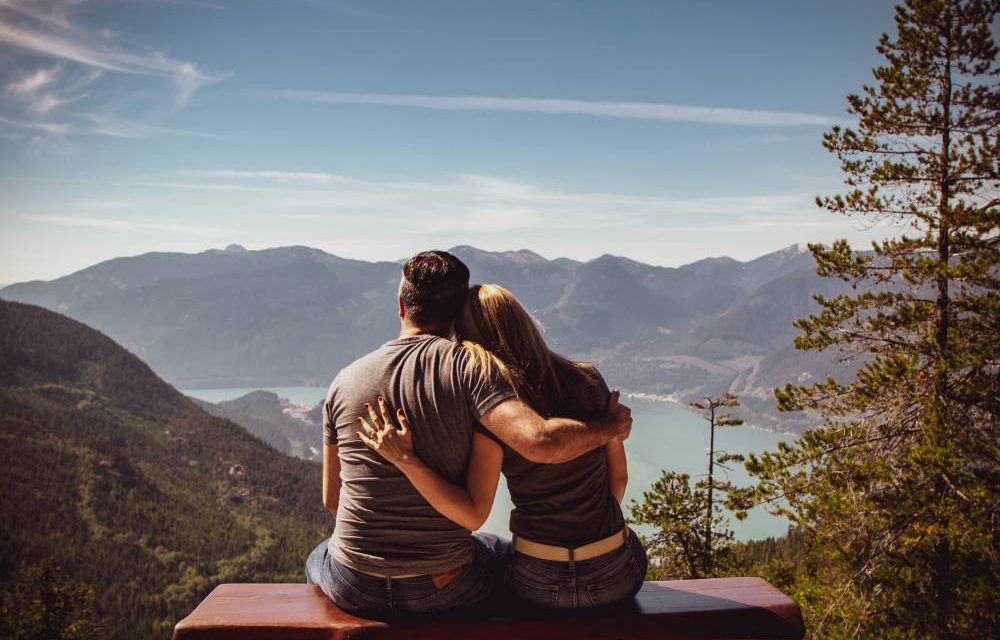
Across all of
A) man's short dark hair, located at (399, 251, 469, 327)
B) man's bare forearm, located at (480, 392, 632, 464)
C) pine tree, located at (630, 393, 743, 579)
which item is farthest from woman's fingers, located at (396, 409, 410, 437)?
pine tree, located at (630, 393, 743, 579)

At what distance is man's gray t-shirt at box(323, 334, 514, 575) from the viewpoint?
2.39m

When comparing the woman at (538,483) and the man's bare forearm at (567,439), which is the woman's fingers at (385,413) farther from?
the man's bare forearm at (567,439)

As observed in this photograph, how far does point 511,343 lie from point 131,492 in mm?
123854

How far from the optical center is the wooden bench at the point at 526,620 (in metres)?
2.43

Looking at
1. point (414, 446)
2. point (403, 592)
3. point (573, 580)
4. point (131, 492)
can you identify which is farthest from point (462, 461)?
point (131, 492)

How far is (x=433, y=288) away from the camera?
255 centimetres

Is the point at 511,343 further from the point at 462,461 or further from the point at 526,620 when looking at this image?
the point at 526,620

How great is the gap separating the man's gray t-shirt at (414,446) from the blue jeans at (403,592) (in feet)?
0.16

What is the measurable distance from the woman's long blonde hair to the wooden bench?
79cm

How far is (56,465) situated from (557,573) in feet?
433

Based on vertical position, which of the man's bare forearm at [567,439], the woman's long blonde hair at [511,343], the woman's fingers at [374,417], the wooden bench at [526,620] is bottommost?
the wooden bench at [526,620]

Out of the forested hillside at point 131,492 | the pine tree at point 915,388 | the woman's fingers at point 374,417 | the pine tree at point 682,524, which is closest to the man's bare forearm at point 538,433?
the woman's fingers at point 374,417

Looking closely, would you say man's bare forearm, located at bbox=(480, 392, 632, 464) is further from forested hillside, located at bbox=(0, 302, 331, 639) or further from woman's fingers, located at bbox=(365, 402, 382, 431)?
forested hillside, located at bbox=(0, 302, 331, 639)

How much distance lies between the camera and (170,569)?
3541 inches
